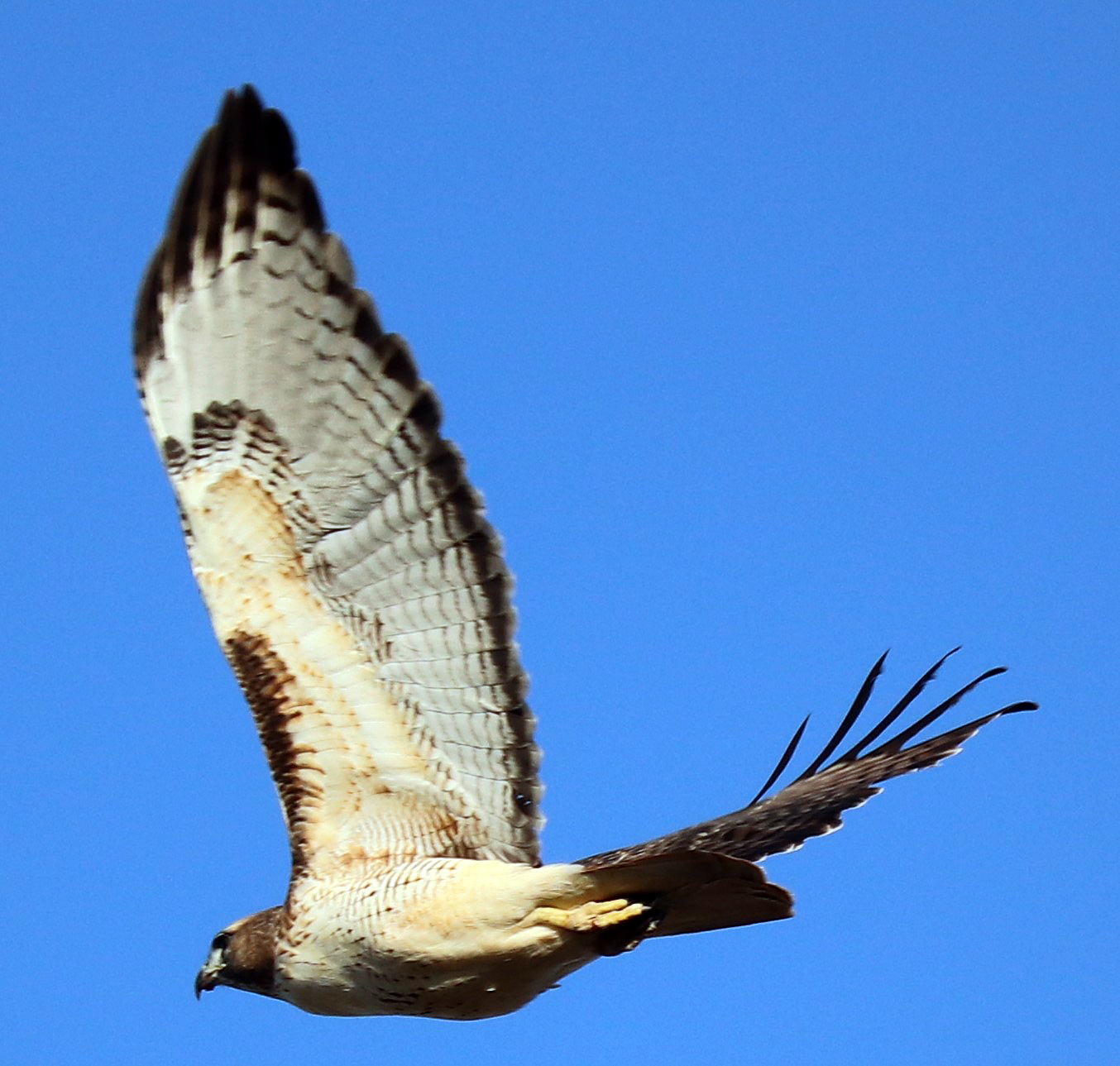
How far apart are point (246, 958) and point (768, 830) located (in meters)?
1.99

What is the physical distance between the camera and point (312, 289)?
6812mm

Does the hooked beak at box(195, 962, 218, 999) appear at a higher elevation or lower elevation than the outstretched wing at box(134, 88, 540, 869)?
lower

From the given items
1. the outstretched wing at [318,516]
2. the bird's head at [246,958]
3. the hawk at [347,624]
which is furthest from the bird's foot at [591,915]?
the bird's head at [246,958]

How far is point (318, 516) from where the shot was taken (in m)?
7.01

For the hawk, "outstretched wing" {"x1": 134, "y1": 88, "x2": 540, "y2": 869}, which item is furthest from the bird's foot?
"outstretched wing" {"x1": 134, "y1": 88, "x2": 540, "y2": 869}

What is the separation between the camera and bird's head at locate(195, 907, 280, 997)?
709cm

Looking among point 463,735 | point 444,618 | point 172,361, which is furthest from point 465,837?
point 172,361

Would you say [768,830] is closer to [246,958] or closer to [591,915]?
[591,915]

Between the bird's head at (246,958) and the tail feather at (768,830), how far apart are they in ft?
4.11

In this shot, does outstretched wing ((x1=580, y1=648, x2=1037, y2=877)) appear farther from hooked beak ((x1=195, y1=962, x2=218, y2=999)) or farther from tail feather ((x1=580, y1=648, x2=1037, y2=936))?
hooked beak ((x1=195, y1=962, x2=218, y2=999))

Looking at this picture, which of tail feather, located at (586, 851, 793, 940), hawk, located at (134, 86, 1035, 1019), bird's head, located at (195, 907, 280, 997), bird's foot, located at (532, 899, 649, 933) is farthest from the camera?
bird's head, located at (195, 907, 280, 997)

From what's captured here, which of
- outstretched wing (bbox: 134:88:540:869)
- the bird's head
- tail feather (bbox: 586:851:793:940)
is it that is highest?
outstretched wing (bbox: 134:88:540:869)

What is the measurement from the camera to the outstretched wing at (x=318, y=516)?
22.4ft

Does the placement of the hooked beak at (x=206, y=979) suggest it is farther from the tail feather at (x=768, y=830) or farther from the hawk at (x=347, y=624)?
the tail feather at (x=768, y=830)
